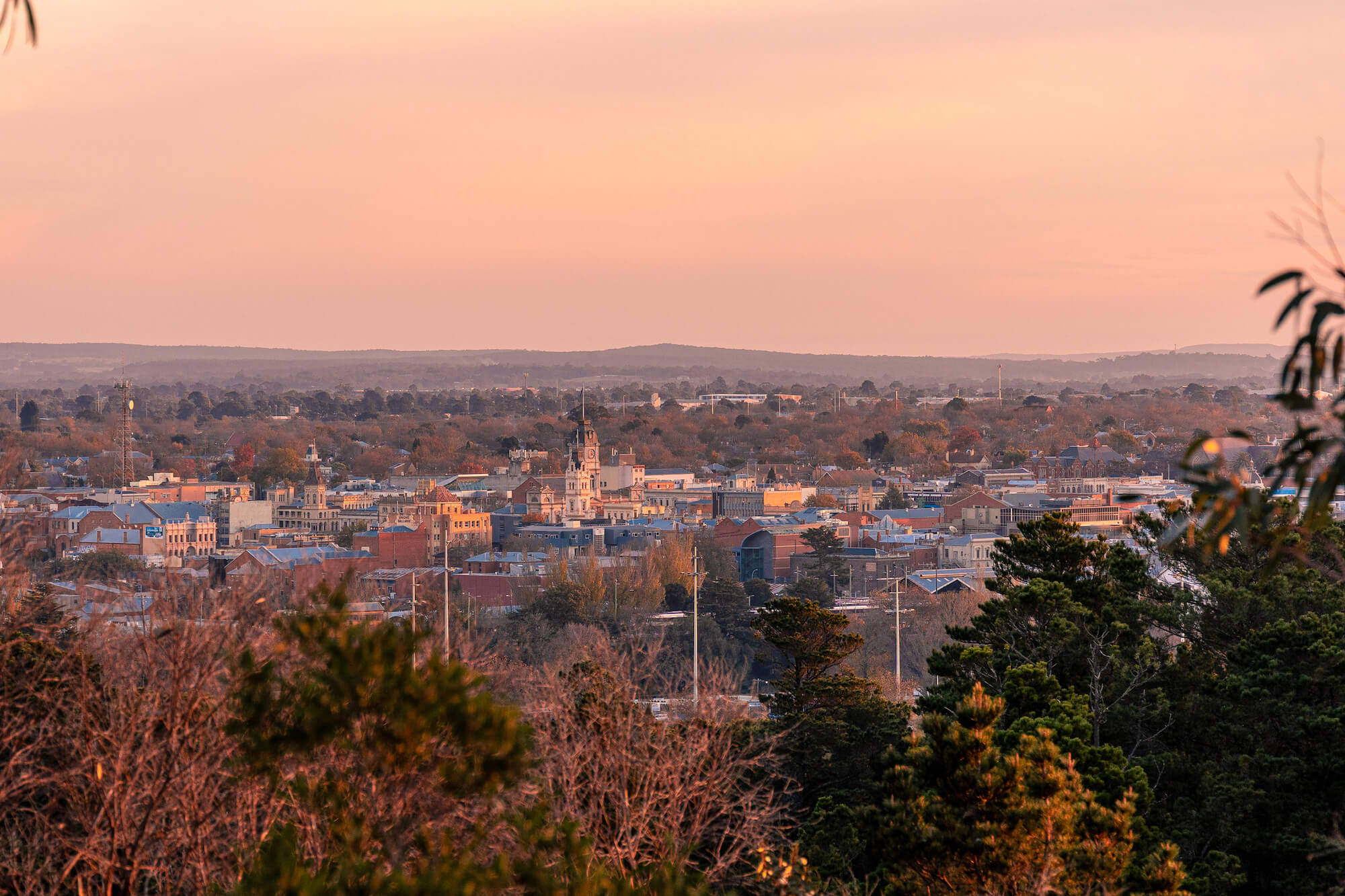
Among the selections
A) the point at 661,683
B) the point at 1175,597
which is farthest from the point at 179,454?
the point at 1175,597

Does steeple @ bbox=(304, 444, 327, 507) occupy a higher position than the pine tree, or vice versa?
the pine tree

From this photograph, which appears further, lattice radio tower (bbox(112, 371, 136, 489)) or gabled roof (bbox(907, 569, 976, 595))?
lattice radio tower (bbox(112, 371, 136, 489))

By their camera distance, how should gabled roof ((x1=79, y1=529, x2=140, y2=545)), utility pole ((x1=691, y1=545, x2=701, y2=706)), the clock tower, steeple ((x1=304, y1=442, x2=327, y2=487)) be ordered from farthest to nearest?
1. the clock tower
2. steeple ((x1=304, y1=442, x2=327, y2=487))
3. gabled roof ((x1=79, y1=529, x2=140, y2=545))
4. utility pole ((x1=691, y1=545, x2=701, y2=706))

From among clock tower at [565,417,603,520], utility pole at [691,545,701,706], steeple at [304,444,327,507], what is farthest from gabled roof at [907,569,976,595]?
steeple at [304,444,327,507]

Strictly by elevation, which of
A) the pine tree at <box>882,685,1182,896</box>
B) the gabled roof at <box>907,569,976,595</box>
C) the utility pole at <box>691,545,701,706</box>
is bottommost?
the gabled roof at <box>907,569,976,595</box>

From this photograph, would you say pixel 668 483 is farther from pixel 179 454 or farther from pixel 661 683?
pixel 661 683

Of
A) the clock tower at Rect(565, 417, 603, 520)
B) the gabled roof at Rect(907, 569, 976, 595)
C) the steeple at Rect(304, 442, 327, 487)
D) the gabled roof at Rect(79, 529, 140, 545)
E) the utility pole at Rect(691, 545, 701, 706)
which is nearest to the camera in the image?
the utility pole at Rect(691, 545, 701, 706)

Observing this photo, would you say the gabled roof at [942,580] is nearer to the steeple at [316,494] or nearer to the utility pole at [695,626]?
the utility pole at [695,626]

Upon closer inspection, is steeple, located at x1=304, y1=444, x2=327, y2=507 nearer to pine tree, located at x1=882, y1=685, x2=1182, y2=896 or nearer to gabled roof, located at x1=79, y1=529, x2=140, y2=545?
gabled roof, located at x1=79, y1=529, x2=140, y2=545

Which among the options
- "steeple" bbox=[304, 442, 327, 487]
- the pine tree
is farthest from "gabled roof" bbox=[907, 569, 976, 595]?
the pine tree

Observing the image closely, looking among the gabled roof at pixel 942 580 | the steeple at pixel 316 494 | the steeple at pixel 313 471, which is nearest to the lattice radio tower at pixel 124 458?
the steeple at pixel 313 471

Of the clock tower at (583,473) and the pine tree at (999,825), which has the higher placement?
the pine tree at (999,825)

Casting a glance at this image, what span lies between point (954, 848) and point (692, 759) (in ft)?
10.6

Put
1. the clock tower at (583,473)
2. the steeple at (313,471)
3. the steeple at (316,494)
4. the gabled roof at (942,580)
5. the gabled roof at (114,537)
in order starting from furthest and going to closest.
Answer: the clock tower at (583,473), the steeple at (313,471), the steeple at (316,494), the gabled roof at (114,537), the gabled roof at (942,580)
